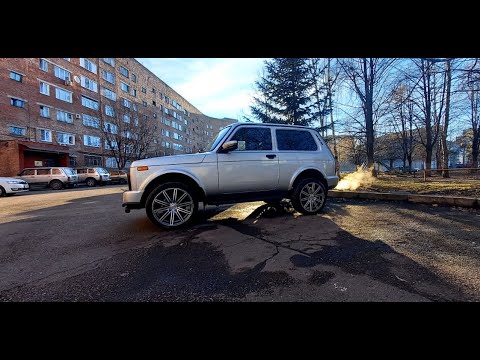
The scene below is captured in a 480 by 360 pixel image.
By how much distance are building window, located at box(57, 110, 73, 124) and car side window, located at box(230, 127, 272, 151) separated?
117 ft

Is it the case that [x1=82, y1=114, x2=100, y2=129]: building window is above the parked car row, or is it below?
above

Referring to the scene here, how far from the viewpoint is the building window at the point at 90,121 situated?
34344mm

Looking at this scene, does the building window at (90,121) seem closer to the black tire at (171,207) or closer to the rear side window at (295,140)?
the black tire at (171,207)

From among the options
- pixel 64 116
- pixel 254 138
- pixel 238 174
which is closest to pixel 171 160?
pixel 238 174

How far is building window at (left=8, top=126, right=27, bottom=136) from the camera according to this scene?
24.9 m

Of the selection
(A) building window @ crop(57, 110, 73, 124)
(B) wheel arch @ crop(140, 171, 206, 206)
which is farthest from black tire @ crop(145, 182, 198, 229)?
(A) building window @ crop(57, 110, 73, 124)

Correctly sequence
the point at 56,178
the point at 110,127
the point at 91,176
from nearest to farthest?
the point at 56,178, the point at 91,176, the point at 110,127

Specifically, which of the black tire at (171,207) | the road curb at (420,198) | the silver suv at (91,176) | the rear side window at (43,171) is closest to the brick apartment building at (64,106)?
the rear side window at (43,171)

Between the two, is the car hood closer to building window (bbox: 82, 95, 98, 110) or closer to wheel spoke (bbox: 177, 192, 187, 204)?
wheel spoke (bbox: 177, 192, 187, 204)

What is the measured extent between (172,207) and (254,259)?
2.19 m

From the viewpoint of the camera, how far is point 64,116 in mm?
31422

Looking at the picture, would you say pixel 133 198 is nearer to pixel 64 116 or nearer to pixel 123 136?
pixel 123 136
